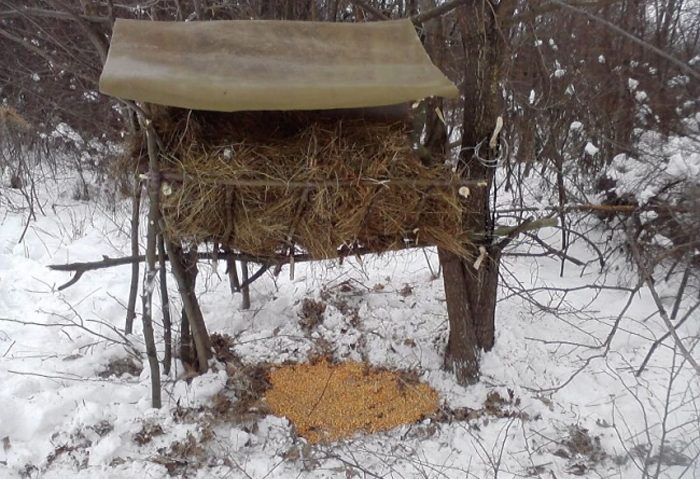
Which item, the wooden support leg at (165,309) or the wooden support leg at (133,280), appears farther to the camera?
the wooden support leg at (133,280)

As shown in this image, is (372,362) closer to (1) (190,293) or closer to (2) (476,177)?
(1) (190,293)

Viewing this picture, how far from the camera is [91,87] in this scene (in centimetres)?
664

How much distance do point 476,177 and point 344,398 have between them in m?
1.55

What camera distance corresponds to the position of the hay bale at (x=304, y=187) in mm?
2607

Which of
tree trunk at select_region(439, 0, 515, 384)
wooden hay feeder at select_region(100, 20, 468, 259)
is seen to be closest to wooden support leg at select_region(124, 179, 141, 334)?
wooden hay feeder at select_region(100, 20, 468, 259)

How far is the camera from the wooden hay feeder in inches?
96.5

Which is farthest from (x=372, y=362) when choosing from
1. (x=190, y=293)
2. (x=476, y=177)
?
(x=476, y=177)

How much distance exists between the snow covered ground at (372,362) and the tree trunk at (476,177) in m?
0.27

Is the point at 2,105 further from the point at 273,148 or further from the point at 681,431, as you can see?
the point at 681,431

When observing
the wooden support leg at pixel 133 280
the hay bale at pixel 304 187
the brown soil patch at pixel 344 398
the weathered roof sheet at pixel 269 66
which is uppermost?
the weathered roof sheet at pixel 269 66

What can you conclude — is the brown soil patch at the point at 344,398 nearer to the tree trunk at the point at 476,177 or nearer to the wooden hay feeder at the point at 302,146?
the tree trunk at the point at 476,177

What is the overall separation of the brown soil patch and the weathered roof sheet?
5.93ft

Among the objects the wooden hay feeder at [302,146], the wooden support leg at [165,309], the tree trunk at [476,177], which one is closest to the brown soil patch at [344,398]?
the tree trunk at [476,177]

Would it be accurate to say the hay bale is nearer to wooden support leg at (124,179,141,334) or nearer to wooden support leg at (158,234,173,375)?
wooden support leg at (158,234,173,375)
